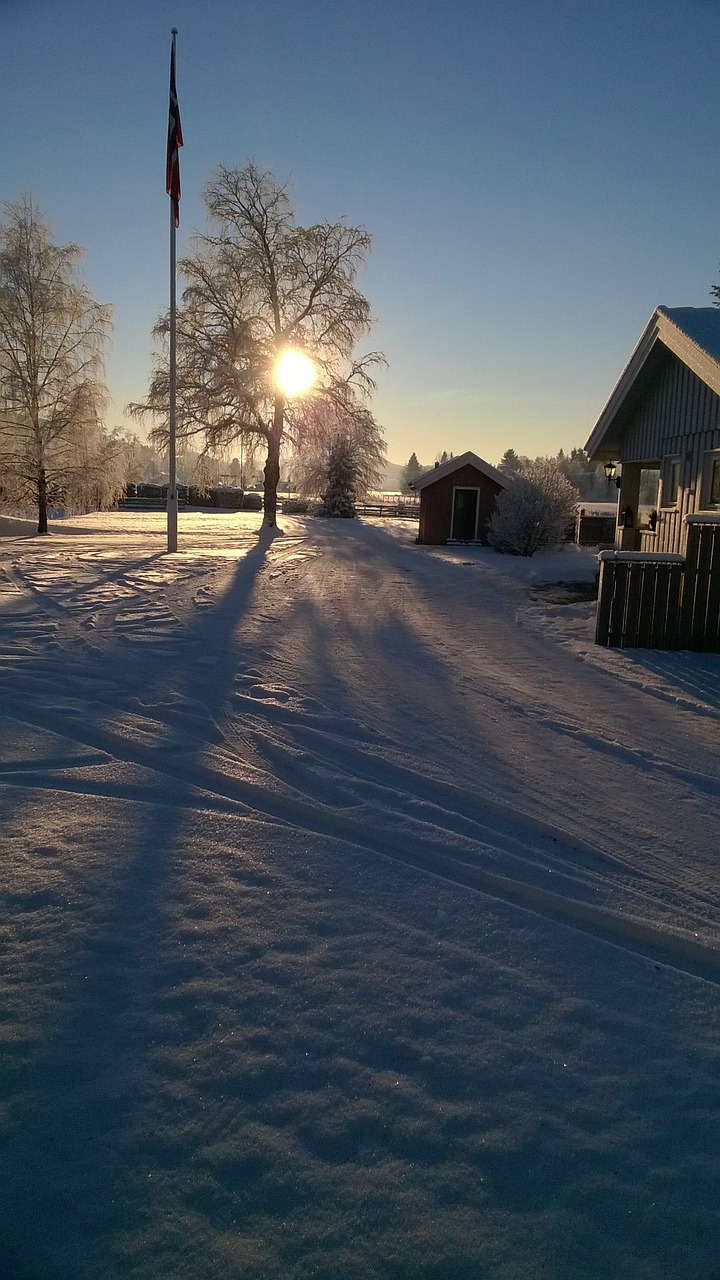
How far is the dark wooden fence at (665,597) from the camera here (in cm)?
862

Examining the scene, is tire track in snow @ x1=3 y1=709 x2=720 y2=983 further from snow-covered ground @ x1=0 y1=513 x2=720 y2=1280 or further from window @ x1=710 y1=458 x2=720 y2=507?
window @ x1=710 y1=458 x2=720 y2=507

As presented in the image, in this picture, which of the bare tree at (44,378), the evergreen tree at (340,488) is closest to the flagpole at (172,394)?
the bare tree at (44,378)

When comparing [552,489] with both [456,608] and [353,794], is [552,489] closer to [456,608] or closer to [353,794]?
[456,608]

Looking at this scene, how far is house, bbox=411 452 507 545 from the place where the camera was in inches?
1161

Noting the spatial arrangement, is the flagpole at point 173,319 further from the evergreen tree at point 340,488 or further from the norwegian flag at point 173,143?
the evergreen tree at point 340,488

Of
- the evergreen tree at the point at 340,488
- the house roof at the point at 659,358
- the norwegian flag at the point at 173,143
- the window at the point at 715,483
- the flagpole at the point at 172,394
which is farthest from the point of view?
the evergreen tree at the point at 340,488

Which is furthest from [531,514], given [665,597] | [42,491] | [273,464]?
[42,491]

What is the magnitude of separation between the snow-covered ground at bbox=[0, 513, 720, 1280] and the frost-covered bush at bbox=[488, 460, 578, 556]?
18812 millimetres

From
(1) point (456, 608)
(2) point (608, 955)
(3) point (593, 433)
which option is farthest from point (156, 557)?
(2) point (608, 955)

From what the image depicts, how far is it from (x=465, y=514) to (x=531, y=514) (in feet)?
19.7

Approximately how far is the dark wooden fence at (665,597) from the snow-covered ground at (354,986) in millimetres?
2575

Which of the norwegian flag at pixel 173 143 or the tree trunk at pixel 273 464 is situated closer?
the norwegian flag at pixel 173 143

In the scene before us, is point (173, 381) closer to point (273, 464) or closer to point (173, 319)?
point (173, 319)

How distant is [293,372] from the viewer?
2983 centimetres
